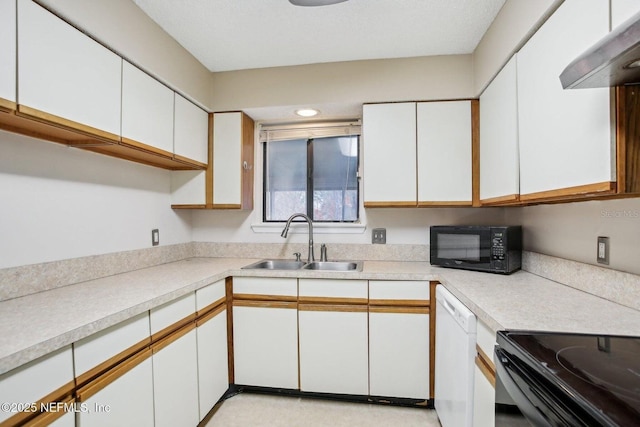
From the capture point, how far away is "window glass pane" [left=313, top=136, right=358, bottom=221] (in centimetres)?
256

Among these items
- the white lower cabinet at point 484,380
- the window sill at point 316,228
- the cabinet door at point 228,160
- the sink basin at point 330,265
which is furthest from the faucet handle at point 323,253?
the white lower cabinet at point 484,380

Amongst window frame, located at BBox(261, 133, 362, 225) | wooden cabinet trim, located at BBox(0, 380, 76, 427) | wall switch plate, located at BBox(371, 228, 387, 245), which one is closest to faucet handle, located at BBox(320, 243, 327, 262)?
window frame, located at BBox(261, 133, 362, 225)

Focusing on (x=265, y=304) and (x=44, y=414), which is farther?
(x=265, y=304)

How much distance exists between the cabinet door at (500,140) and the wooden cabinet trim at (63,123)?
2006 mm

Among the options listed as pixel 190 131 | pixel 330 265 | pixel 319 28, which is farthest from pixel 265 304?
pixel 319 28

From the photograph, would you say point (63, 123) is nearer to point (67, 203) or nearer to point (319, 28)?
point (67, 203)

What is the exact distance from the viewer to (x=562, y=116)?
1102mm

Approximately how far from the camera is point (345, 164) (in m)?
2.59

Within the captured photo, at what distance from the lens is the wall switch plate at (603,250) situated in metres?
1.25

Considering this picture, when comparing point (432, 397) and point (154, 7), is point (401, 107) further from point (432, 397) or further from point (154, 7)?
point (432, 397)

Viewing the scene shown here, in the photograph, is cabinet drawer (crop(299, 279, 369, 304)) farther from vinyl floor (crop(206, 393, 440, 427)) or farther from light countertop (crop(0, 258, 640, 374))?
vinyl floor (crop(206, 393, 440, 427))

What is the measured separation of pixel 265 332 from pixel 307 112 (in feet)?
5.52

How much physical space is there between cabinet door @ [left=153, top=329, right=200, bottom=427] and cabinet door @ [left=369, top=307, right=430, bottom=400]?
3.41 ft

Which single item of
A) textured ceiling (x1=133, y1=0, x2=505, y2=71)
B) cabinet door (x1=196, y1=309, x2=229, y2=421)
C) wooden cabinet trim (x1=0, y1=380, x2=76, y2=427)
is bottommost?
cabinet door (x1=196, y1=309, x2=229, y2=421)
